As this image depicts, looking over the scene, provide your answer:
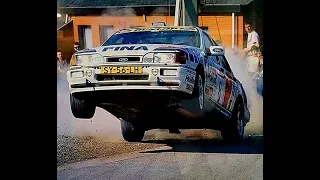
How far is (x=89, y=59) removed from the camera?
284cm

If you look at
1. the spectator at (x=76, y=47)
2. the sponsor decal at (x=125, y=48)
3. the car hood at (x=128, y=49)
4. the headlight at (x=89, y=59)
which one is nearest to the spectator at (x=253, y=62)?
the car hood at (x=128, y=49)

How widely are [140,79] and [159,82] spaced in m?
0.10

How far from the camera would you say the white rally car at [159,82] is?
279cm

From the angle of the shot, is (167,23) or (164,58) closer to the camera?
(164,58)

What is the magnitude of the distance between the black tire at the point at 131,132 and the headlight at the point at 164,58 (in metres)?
0.39

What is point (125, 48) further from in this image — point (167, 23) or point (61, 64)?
point (61, 64)

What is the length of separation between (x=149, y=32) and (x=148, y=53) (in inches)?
6.5

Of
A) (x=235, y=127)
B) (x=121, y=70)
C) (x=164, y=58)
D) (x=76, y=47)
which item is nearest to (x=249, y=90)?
(x=235, y=127)

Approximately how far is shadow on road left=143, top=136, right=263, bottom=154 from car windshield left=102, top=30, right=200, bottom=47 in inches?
21.6

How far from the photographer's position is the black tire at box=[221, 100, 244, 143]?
2912mm

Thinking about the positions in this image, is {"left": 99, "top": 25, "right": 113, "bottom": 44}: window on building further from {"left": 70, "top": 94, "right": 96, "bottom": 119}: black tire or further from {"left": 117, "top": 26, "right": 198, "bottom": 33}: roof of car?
{"left": 70, "top": 94, "right": 96, "bottom": 119}: black tire
